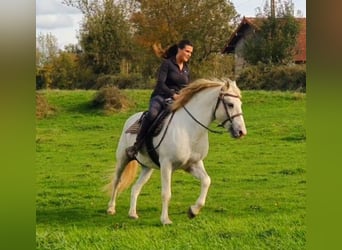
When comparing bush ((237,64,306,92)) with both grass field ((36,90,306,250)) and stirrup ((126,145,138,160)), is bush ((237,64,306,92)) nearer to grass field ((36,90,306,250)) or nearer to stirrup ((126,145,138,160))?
grass field ((36,90,306,250))

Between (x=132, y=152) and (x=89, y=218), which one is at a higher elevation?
(x=132, y=152)

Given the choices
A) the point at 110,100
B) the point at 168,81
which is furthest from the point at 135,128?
the point at 168,81

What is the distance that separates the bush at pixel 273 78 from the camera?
2295mm

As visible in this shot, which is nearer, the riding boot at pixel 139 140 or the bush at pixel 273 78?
the bush at pixel 273 78

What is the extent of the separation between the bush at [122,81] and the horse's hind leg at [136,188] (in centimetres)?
54

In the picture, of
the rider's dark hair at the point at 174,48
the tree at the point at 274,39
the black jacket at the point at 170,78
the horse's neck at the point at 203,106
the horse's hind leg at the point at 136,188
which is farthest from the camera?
the horse's hind leg at the point at 136,188

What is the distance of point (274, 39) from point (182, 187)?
983 millimetres

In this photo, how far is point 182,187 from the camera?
9.53 feet

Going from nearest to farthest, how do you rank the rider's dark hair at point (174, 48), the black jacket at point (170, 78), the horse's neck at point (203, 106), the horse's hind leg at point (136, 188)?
the rider's dark hair at point (174, 48) → the black jacket at point (170, 78) → the horse's neck at point (203, 106) → the horse's hind leg at point (136, 188)

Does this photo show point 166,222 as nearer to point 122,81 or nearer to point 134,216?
point 134,216

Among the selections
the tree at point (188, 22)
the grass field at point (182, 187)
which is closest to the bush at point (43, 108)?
the grass field at point (182, 187)

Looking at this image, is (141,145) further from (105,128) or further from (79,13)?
(79,13)

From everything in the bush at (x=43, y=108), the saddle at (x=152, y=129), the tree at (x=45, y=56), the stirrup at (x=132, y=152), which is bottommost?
the stirrup at (x=132, y=152)

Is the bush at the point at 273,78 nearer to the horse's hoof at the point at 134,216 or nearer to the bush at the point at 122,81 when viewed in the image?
the bush at the point at 122,81
